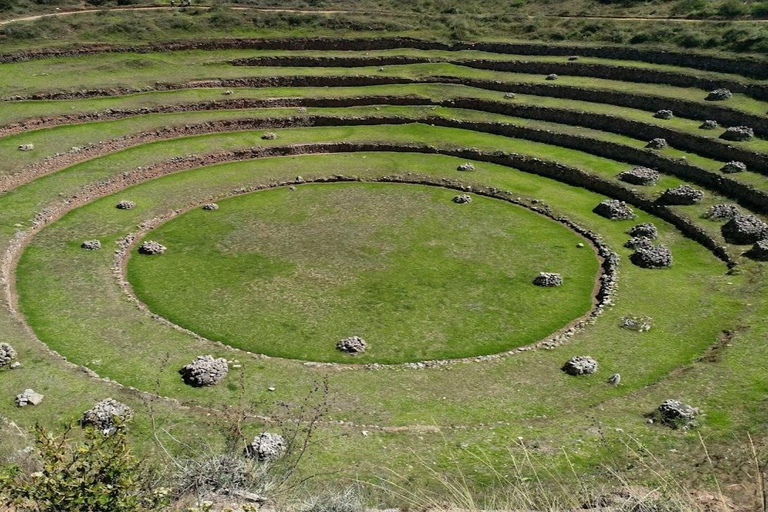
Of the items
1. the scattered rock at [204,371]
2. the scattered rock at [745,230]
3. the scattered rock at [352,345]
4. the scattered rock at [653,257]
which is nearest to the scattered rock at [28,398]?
the scattered rock at [204,371]

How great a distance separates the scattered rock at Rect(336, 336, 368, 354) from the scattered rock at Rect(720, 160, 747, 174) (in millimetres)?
28202

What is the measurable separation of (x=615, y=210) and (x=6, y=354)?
107ft

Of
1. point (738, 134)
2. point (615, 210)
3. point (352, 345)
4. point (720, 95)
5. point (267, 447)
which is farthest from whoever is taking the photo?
point (720, 95)

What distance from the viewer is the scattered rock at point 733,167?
40.9 metres

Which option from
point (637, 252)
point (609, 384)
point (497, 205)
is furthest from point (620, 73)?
point (609, 384)

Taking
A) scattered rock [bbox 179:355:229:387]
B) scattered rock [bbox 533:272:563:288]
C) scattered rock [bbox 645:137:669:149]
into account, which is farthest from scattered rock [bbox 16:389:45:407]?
scattered rock [bbox 645:137:669:149]

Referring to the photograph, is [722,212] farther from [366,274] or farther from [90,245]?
[90,245]

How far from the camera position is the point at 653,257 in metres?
33.2

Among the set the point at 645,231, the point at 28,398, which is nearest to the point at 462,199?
the point at 645,231

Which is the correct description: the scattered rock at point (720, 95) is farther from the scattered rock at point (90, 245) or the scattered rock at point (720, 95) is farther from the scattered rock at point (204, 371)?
the scattered rock at point (90, 245)

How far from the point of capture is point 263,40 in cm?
6744

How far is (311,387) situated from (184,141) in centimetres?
3122

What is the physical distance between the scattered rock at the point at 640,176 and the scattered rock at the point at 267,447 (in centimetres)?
3174

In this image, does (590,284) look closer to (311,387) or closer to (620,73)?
(311,387)
